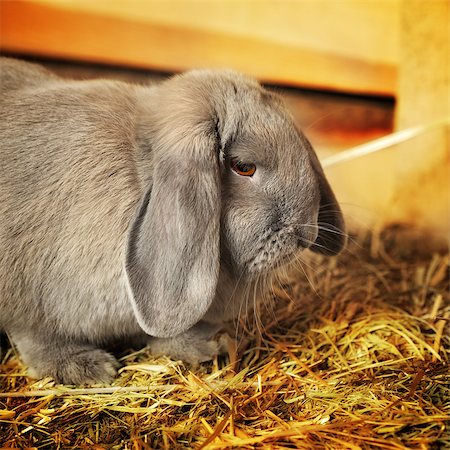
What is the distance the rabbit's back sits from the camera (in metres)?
1.67

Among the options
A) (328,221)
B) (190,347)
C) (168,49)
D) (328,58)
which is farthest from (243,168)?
(328,58)

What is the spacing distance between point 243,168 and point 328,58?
2.06m

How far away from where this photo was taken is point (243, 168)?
168 centimetres

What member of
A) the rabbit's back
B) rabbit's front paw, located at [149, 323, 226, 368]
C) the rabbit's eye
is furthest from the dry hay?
the rabbit's eye

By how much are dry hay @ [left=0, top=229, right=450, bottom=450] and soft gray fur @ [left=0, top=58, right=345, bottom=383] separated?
160 mm

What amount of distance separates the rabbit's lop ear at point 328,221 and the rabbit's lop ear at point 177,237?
20.5 inches

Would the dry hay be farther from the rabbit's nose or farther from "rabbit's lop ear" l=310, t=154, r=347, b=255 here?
the rabbit's nose

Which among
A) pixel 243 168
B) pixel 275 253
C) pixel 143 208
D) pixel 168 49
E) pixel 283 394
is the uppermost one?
pixel 168 49

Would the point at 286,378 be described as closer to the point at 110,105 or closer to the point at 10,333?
the point at 10,333

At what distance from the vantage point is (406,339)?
6.50 feet

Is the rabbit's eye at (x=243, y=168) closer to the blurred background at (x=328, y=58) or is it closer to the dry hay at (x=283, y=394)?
the dry hay at (x=283, y=394)

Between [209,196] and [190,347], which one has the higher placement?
[209,196]

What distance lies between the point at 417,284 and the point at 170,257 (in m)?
1.47

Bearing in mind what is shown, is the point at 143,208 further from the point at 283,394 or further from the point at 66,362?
the point at 283,394
